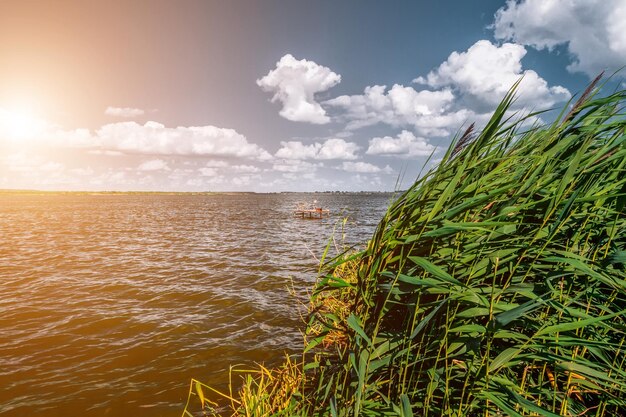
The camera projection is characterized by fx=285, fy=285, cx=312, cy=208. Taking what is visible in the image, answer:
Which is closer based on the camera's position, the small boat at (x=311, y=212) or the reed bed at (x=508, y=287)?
the reed bed at (x=508, y=287)

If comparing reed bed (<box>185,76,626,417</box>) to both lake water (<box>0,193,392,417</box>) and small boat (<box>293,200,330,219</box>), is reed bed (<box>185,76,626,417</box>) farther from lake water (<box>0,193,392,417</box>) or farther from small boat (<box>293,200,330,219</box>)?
small boat (<box>293,200,330,219</box>)

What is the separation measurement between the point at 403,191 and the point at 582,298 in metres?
2.03

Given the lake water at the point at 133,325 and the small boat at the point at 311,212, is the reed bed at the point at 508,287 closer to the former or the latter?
the lake water at the point at 133,325

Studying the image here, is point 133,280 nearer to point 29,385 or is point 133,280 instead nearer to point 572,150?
point 29,385

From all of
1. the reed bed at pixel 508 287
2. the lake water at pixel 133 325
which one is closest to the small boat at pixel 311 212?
the lake water at pixel 133 325

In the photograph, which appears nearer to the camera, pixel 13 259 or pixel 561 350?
pixel 561 350

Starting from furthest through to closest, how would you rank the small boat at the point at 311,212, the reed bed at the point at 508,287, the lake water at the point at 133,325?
the small boat at the point at 311,212, the lake water at the point at 133,325, the reed bed at the point at 508,287

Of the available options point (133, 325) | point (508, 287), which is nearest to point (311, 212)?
point (133, 325)

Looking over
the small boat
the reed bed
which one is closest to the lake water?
the reed bed

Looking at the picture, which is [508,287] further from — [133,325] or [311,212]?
[311,212]

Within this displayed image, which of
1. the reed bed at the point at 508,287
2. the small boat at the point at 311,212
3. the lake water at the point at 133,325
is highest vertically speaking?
the reed bed at the point at 508,287

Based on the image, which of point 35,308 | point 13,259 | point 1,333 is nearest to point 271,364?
point 1,333

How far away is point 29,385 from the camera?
632 centimetres

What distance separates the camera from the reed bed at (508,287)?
241 cm
